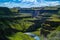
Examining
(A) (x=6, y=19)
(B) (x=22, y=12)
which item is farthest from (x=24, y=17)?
(A) (x=6, y=19)

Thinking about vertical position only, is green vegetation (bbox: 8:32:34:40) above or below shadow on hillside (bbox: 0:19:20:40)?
below

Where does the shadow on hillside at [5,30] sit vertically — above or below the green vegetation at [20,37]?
above

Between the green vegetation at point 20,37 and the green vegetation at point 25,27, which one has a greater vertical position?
the green vegetation at point 25,27

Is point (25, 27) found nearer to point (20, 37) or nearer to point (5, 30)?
A: point (20, 37)

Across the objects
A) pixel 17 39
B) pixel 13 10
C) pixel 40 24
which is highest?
pixel 13 10

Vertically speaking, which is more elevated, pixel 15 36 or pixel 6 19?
pixel 6 19

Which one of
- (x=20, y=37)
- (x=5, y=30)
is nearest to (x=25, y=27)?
(x=20, y=37)

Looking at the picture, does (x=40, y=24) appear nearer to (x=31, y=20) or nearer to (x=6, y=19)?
(x=31, y=20)

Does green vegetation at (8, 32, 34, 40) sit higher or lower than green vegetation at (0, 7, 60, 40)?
lower

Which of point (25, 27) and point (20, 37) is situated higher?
point (25, 27)
